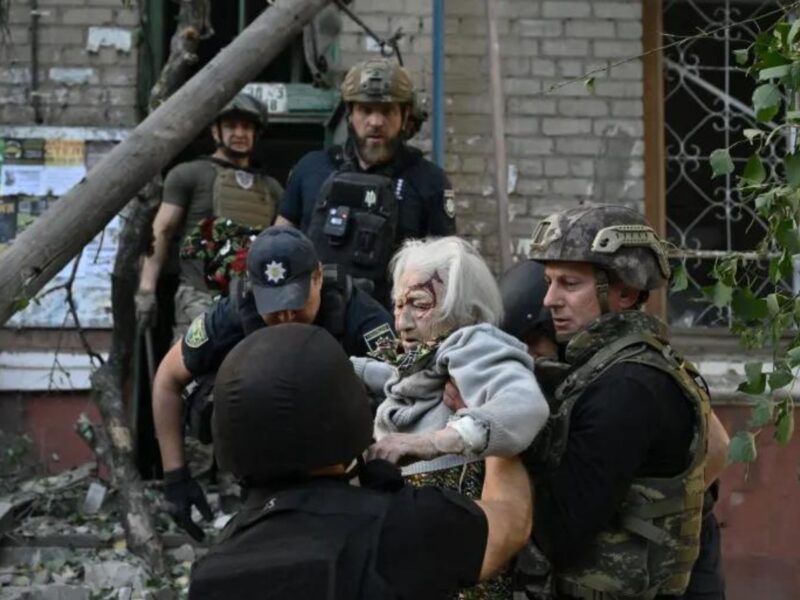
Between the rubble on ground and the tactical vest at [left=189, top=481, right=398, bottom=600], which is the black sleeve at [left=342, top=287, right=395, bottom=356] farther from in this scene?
the tactical vest at [left=189, top=481, right=398, bottom=600]

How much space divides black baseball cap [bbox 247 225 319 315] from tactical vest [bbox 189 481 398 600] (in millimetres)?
1708

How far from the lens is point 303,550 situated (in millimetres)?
1919

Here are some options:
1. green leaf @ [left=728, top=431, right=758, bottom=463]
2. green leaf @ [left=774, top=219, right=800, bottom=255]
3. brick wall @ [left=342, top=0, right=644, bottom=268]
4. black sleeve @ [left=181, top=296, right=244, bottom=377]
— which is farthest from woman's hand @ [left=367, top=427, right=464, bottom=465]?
brick wall @ [left=342, top=0, right=644, bottom=268]

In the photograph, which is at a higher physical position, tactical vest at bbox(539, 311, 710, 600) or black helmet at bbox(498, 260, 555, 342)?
black helmet at bbox(498, 260, 555, 342)

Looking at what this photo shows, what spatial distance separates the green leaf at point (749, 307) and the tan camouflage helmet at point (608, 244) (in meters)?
0.26

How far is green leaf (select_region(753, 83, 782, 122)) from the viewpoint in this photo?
2.78 metres

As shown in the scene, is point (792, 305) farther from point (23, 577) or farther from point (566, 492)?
point (23, 577)

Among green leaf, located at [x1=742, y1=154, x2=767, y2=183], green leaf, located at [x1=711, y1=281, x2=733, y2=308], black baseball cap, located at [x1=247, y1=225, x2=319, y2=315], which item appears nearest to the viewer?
green leaf, located at [x1=742, y1=154, x2=767, y2=183]

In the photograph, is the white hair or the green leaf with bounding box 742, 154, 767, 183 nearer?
the white hair

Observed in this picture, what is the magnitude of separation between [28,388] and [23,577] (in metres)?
1.45

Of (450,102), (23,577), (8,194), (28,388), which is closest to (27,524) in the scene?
(23,577)

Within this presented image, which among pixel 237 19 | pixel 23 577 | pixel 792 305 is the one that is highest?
pixel 237 19

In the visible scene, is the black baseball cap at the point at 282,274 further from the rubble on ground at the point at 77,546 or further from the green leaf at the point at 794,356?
the rubble on ground at the point at 77,546

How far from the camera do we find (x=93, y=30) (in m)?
6.67
